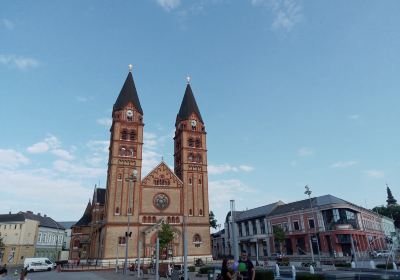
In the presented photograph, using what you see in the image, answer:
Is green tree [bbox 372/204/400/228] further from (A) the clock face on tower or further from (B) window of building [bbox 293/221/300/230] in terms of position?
(A) the clock face on tower

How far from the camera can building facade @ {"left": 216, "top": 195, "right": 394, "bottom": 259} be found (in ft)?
170

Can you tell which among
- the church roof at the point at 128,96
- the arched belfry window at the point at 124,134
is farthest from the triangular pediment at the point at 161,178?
the church roof at the point at 128,96

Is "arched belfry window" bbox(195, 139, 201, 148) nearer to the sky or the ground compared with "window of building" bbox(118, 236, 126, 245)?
nearer to the sky

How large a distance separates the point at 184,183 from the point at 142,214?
31.2ft

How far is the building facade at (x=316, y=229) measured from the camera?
51.9 metres

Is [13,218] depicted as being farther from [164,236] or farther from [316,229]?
[316,229]

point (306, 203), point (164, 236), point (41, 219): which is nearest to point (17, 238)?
point (41, 219)

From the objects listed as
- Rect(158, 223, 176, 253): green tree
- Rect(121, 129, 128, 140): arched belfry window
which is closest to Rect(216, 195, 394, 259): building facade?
Rect(158, 223, 176, 253): green tree

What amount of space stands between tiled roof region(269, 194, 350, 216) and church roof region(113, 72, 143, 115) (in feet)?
116

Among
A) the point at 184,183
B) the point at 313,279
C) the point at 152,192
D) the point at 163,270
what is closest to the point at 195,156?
the point at 184,183

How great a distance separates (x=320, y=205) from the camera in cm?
5472

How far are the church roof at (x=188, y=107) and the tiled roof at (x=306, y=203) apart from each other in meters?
25.5

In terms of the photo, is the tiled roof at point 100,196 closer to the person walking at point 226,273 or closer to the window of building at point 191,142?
the window of building at point 191,142

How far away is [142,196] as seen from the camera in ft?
170
